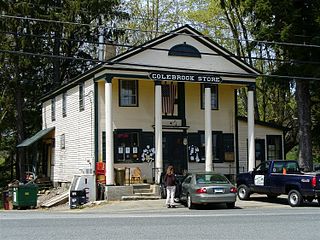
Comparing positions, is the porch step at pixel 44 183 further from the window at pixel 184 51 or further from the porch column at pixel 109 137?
the window at pixel 184 51

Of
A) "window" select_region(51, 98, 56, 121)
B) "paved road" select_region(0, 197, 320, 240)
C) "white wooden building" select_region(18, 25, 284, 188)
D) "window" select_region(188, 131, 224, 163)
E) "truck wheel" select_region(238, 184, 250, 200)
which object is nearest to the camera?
"paved road" select_region(0, 197, 320, 240)

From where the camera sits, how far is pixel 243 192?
24.7 m

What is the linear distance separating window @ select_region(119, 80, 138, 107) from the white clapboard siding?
5.14 ft

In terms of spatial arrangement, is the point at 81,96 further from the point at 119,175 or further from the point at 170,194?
the point at 170,194

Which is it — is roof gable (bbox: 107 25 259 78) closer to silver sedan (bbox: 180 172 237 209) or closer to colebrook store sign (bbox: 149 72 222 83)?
colebrook store sign (bbox: 149 72 222 83)

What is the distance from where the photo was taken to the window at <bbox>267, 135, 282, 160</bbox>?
33031 millimetres

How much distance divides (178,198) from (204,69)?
804 centimetres

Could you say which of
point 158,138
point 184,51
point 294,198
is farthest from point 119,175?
point 294,198

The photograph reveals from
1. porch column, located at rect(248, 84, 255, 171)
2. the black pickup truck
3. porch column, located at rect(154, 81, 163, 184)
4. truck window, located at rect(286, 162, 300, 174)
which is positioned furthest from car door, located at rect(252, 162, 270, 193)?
porch column, located at rect(154, 81, 163, 184)

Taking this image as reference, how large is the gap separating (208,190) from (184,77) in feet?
28.0

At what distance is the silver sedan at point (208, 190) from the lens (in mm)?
20594

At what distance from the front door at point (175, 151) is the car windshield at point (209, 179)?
26.0 ft

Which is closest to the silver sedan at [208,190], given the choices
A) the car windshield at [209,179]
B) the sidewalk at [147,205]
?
the car windshield at [209,179]

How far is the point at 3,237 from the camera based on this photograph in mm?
12109
